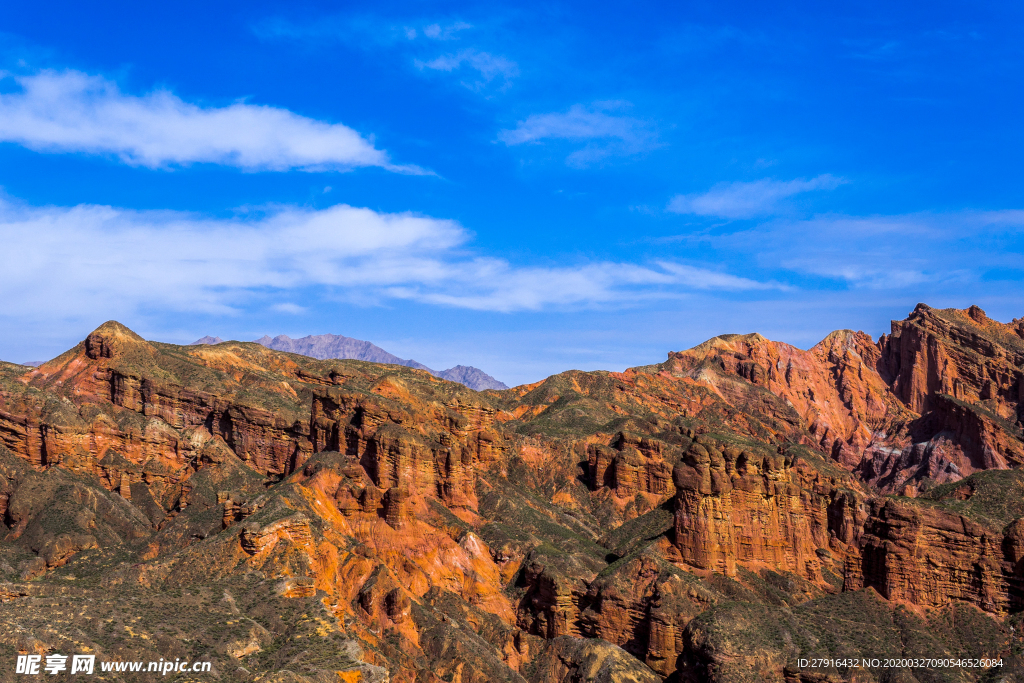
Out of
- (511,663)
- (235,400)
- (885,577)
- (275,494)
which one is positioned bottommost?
(511,663)

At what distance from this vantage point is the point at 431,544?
121000 mm

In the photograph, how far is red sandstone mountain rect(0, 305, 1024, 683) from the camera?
3366 inches

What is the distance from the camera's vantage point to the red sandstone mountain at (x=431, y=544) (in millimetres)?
85500

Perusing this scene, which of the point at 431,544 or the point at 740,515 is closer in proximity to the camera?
the point at 431,544

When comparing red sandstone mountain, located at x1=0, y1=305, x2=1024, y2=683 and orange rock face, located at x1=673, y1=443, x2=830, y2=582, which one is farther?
orange rock face, located at x1=673, y1=443, x2=830, y2=582

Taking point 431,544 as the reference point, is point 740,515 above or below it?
above

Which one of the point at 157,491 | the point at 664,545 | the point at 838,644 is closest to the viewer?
the point at 838,644

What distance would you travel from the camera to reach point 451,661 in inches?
3812

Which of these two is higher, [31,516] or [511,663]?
[31,516]

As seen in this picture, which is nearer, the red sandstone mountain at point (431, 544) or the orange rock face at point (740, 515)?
the red sandstone mountain at point (431, 544)

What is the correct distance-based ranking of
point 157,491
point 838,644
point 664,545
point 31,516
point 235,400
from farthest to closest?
point 235,400 → point 157,491 → point 664,545 → point 31,516 → point 838,644

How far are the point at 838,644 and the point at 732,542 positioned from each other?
29.8 meters

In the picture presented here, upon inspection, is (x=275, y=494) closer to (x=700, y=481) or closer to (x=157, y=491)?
(x=157, y=491)

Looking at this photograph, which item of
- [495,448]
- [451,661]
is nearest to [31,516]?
[451,661]
